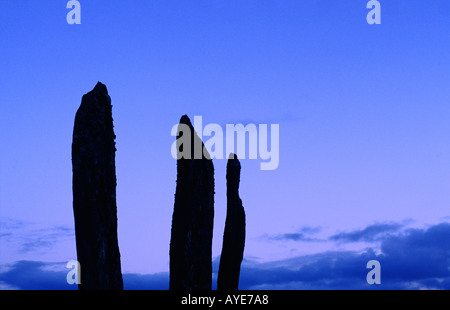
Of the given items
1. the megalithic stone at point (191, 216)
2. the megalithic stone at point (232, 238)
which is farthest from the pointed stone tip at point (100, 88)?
the megalithic stone at point (232, 238)

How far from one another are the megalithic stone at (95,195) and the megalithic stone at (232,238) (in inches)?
244

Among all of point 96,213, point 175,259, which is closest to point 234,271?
point 175,259

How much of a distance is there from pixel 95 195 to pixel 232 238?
7441 mm

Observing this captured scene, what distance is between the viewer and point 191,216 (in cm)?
2548

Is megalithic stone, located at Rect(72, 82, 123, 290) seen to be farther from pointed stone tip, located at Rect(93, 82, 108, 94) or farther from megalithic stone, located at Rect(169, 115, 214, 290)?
megalithic stone, located at Rect(169, 115, 214, 290)

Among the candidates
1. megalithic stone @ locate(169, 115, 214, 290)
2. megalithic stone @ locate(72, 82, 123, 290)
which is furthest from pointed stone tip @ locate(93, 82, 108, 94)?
megalithic stone @ locate(169, 115, 214, 290)

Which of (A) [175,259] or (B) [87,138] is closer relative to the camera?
(B) [87,138]

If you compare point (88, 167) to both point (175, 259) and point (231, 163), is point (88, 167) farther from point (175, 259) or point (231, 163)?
point (231, 163)

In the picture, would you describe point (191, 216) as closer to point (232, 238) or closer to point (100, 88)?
point (232, 238)

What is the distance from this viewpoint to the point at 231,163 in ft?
93.2

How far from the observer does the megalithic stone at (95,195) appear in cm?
2206
